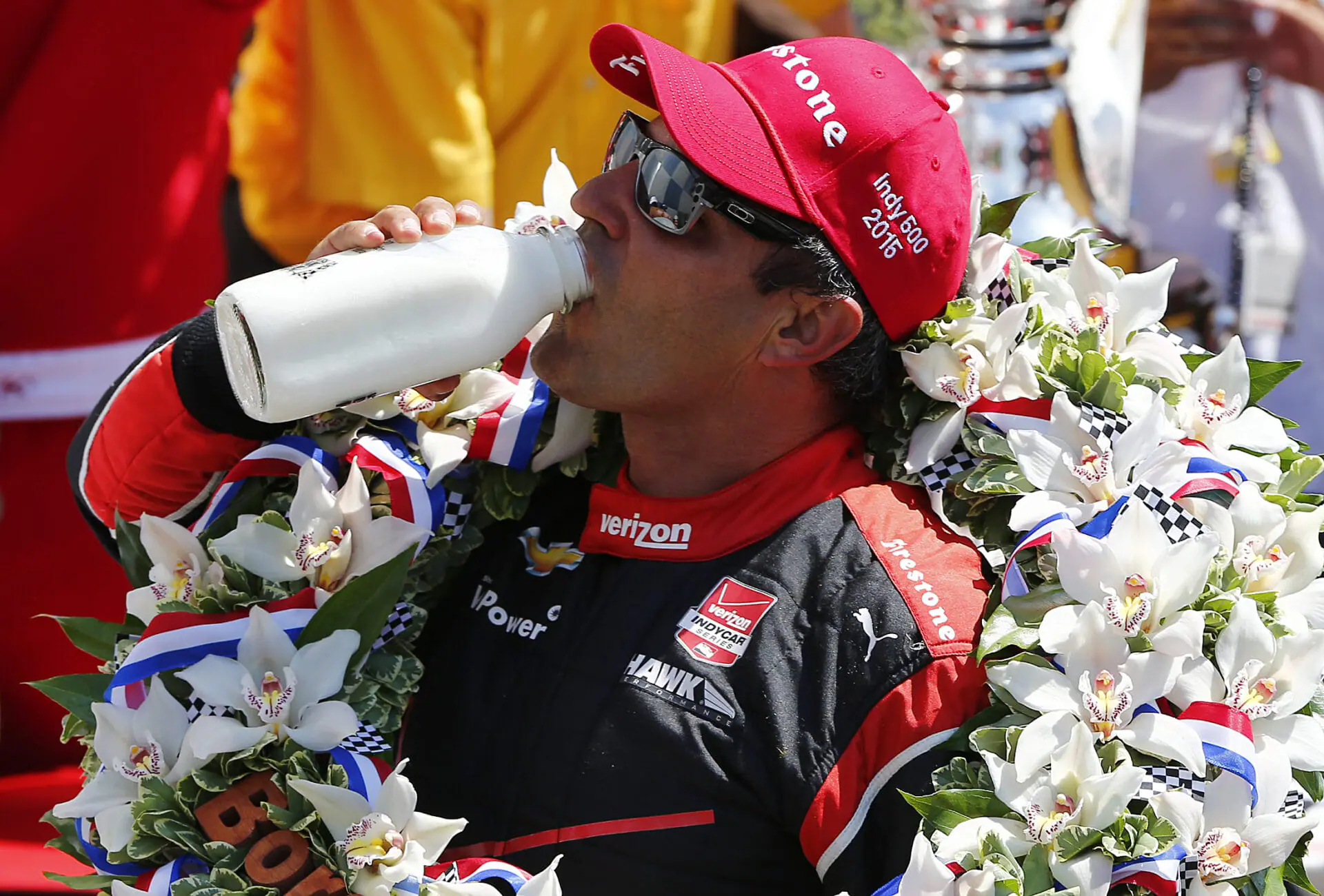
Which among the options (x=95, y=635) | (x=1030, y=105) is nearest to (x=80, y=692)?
(x=95, y=635)

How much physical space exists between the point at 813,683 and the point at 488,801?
470 millimetres

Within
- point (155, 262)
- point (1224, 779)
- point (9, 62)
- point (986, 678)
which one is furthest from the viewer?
point (155, 262)

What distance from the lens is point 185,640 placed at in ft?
6.62

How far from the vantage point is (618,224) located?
207 cm

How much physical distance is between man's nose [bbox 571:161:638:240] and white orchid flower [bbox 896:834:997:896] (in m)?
0.86

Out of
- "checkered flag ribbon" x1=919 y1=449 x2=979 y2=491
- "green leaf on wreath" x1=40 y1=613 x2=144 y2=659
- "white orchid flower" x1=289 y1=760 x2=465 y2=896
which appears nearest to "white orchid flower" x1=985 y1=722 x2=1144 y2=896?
"checkered flag ribbon" x1=919 y1=449 x2=979 y2=491

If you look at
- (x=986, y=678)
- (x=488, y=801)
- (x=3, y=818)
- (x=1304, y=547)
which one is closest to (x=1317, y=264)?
(x=1304, y=547)

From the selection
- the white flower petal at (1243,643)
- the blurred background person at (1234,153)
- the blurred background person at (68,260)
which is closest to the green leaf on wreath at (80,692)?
the blurred background person at (68,260)

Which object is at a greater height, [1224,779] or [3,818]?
[1224,779]

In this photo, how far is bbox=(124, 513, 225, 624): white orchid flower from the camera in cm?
212

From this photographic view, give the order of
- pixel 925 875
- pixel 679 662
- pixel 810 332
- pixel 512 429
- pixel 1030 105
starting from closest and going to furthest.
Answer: pixel 925 875 < pixel 679 662 < pixel 810 332 < pixel 512 429 < pixel 1030 105

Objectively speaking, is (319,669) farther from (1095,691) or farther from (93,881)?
(1095,691)

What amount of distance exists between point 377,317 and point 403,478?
1.29 ft

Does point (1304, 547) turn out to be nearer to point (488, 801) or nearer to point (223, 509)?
point (488, 801)
